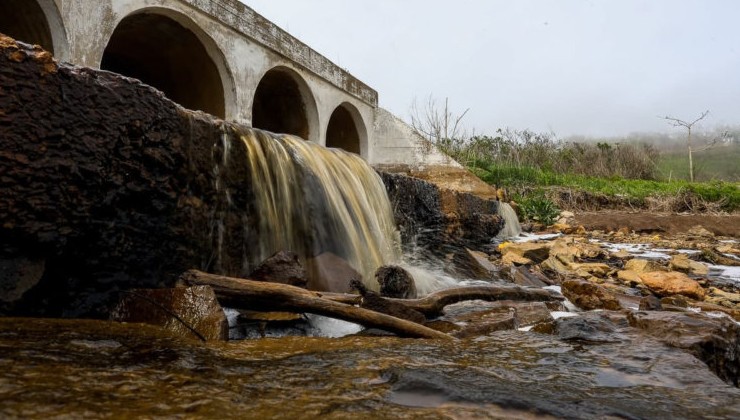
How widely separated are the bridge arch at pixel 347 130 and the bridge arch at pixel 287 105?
1779 millimetres

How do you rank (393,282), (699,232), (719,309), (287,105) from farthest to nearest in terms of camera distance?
(699,232) → (287,105) → (719,309) → (393,282)

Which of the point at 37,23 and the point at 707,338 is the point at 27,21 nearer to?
the point at 37,23

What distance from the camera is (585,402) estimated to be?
1152 mm

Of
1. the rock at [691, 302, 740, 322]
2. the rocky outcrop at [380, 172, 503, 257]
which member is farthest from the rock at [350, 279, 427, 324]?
the rocky outcrop at [380, 172, 503, 257]

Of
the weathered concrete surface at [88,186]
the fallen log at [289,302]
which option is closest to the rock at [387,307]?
the fallen log at [289,302]

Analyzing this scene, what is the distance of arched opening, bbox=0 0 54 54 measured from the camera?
16.7 feet

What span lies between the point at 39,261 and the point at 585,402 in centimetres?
201

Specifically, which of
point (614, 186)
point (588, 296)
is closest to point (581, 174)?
point (614, 186)

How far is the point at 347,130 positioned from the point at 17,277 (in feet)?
35.9

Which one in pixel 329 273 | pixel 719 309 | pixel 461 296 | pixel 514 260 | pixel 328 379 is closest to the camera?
pixel 328 379

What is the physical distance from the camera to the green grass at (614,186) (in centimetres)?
1441

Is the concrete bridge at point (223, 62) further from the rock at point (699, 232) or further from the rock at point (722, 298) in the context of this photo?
the rock at point (722, 298)

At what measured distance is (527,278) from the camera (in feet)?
14.7

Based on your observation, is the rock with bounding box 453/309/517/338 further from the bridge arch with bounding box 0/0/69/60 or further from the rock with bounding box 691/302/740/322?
the bridge arch with bounding box 0/0/69/60
